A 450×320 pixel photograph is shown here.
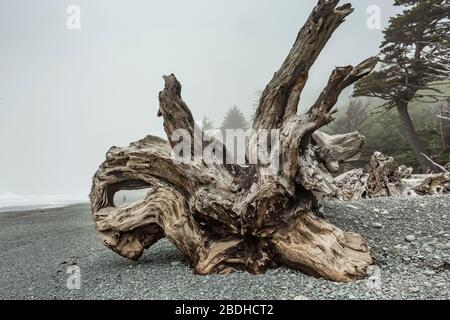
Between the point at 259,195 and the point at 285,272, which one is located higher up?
the point at 259,195

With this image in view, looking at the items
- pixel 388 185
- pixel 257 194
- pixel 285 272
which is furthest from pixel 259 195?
pixel 388 185

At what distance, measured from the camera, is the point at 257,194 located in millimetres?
2996

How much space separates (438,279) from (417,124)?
21.7 meters

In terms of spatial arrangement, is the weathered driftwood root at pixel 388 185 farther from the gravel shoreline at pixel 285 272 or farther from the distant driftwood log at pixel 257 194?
the distant driftwood log at pixel 257 194

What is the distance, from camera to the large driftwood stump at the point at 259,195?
2979mm

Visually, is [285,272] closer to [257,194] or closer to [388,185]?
[257,194]

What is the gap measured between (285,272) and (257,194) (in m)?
0.81

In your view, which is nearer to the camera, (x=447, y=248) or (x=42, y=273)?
(x=447, y=248)

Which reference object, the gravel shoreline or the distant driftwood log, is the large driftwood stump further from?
the gravel shoreline

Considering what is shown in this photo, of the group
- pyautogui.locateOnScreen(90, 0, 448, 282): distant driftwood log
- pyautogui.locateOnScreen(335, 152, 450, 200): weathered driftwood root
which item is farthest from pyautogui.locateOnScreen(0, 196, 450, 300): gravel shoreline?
pyautogui.locateOnScreen(335, 152, 450, 200): weathered driftwood root
